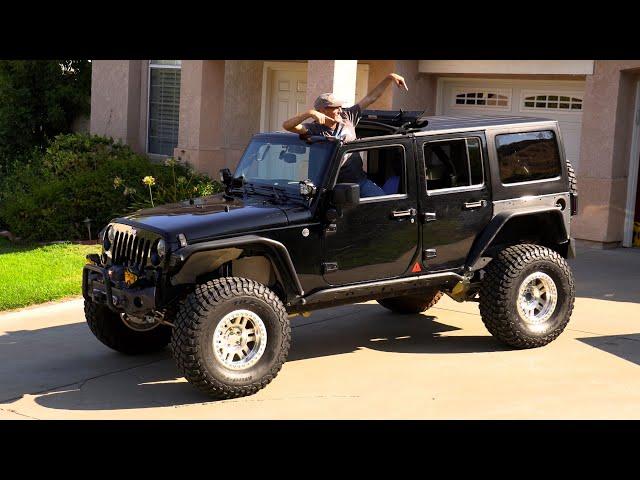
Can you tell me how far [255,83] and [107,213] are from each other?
4.40m

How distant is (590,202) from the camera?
12820 mm

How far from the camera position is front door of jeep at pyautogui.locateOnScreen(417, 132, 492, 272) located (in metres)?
7.72

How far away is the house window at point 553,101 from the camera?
13484 millimetres

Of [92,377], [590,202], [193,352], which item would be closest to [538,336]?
[193,352]

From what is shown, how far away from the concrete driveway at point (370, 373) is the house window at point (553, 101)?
15.1ft

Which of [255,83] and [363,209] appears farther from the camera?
[255,83]

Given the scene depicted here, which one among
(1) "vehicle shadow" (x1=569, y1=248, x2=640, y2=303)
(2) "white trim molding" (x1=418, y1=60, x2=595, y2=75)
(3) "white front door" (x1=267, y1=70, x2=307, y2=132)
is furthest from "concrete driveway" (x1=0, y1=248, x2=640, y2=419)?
(3) "white front door" (x1=267, y1=70, x2=307, y2=132)

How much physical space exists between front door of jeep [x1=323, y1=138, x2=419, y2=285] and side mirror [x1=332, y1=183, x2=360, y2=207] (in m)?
0.19

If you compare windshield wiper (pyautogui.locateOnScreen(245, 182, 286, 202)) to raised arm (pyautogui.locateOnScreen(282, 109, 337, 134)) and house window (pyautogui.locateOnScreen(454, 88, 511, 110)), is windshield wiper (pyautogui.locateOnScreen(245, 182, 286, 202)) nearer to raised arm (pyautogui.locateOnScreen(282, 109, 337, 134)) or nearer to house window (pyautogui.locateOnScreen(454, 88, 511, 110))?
raised arm (pyautogui.locateOnScreen(282, 109, 337, 134))

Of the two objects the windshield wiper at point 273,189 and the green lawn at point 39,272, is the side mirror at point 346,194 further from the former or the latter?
the green lawn at point 39,272

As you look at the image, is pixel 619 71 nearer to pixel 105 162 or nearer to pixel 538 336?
pixel 538 336

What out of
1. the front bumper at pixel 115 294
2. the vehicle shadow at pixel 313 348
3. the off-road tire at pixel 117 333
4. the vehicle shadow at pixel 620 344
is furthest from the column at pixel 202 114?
the vehicle shadow at pixel 620 344

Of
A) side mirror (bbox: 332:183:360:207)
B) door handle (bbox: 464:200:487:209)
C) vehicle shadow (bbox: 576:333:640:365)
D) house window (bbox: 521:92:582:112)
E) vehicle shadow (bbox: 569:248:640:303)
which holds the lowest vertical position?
vehicle shadow (bbox: 576:333:640:365)

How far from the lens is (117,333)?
311 inches
